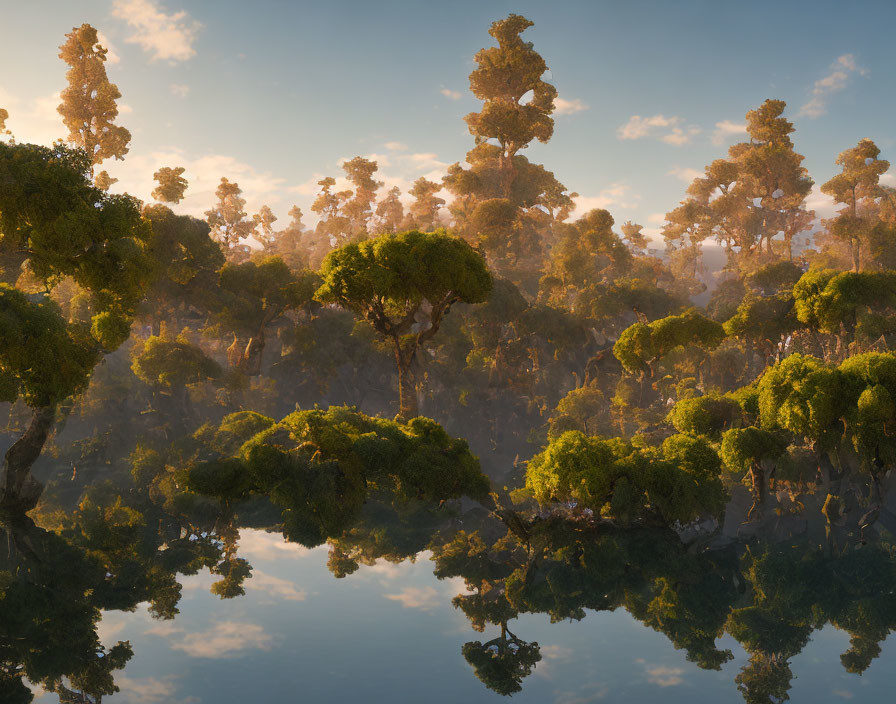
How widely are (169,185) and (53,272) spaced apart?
21008mm

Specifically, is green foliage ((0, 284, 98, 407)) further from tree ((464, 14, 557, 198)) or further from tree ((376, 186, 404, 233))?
tree ((376, 186, 404, 233))

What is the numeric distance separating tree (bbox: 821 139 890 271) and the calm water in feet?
127

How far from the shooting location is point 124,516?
19031mm

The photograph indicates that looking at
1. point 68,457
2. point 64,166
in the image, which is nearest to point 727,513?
point 64,166

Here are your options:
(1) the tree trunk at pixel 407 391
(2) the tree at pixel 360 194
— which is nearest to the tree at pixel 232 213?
(2) the tree at pixel 360 194

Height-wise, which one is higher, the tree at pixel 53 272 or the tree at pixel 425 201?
the tree at pixel 425 201

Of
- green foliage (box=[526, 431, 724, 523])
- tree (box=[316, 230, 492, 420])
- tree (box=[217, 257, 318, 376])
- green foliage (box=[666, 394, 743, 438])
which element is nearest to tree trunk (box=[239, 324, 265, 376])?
tree (box=[217, 257, 318, 376])

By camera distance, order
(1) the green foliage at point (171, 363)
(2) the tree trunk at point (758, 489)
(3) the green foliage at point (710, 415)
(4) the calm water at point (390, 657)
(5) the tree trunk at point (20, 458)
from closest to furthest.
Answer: (4) the calm water at point (390, 657) → (5) the tree trunk at point (20, 458) → (2) the tree trunk at point (758, 489) → (3) the green foliage at point (710, 415) → (1) the green foliage at point (171, 363)

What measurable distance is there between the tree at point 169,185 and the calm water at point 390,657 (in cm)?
3169

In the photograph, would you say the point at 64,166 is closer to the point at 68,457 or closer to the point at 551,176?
the point at 68,457

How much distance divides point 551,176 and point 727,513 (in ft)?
123

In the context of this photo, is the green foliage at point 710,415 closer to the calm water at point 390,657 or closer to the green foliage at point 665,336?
the green foliage at point 665,336

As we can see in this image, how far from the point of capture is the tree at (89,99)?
39938 mm

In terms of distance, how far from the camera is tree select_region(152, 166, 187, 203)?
3772 centimetres
